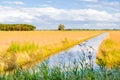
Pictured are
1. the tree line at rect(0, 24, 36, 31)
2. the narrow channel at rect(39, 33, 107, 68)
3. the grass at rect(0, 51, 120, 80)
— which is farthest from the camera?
the tree line at rect(0, 24, 36, 31)

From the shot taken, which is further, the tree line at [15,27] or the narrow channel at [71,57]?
the tree line at [15,27]

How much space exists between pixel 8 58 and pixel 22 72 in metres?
8.07

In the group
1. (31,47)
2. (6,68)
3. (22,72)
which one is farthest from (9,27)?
(22,72)

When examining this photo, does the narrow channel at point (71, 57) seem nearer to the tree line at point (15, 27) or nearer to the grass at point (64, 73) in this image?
the grass at point (64, 73)

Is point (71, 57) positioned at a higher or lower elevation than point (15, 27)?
higher

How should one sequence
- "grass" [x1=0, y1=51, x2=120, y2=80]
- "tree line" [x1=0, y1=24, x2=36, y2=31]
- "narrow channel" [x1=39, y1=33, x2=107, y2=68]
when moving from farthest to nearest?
1. "tree line" [x1=0, y1=24, x2=36, y2=31]
2. "narrow channel" [x1=39, y1=33, x2=107, y2=68]
3. "grass" [x1=0, y1=51, x2=120, y2=80]

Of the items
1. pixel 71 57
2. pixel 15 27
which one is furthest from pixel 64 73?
pixel 15 27

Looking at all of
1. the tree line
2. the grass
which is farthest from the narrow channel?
the tree line

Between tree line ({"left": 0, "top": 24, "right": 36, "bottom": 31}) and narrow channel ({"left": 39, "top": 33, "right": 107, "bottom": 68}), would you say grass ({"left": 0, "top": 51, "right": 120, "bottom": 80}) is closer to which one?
narrow channel ({"left": 39, "top": 33, "right": 107, "bottom": 68})

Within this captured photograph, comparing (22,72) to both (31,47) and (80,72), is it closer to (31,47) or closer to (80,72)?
(80,72)

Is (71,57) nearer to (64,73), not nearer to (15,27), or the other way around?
(64,73)

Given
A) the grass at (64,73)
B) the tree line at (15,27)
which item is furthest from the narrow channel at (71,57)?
the tree line at (15,27)

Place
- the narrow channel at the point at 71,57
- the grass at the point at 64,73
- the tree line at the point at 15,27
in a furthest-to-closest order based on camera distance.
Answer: the tree line at the point at 15,27 < the narrow channel at the point at 71,57 < the grass at the point at 64,73

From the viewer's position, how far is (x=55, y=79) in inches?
330
